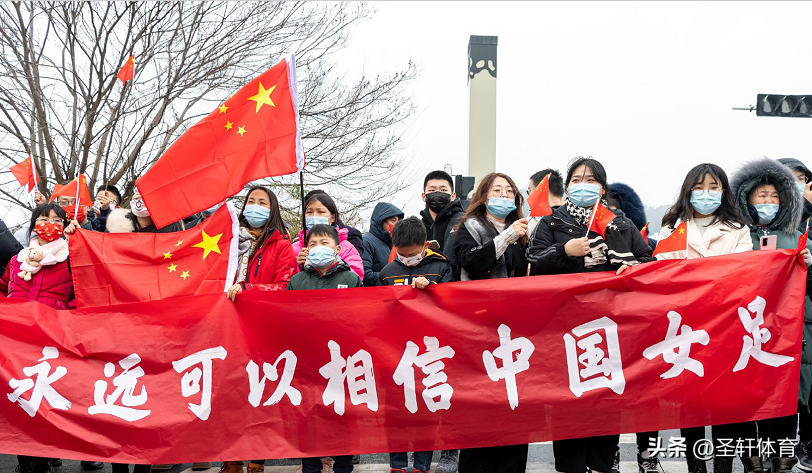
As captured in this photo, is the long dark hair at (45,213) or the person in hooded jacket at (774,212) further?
the long dark hair at (45,213)

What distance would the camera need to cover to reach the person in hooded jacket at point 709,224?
4.09 meters

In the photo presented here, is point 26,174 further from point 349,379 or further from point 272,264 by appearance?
point 349,379

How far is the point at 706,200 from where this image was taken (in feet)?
13.7

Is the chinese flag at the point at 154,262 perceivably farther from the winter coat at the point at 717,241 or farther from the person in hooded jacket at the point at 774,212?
the person in hooded jacket at the point at 774,212

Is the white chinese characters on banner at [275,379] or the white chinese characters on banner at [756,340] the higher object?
the white chinese characters on banner at [756,340]

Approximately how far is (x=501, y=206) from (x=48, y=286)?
3.18 metres

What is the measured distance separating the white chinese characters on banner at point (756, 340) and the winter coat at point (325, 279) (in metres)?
2.28

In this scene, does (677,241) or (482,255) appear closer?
(482,255)

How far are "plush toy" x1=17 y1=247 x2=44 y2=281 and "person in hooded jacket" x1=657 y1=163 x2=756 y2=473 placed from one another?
13.6 ft

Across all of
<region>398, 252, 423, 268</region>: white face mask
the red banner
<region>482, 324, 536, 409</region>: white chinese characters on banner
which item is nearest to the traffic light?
the red banner

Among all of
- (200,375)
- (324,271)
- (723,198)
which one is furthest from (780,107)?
(200,375)

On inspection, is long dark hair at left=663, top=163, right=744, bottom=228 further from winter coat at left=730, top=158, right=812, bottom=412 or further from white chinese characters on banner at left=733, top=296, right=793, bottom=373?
white chinese characters on banner at left=733, top=296, right=793, bottom=373

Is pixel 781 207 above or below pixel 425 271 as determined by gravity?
above

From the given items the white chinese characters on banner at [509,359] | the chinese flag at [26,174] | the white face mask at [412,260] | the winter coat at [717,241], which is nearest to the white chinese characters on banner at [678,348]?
the winter coat at [717,241]
